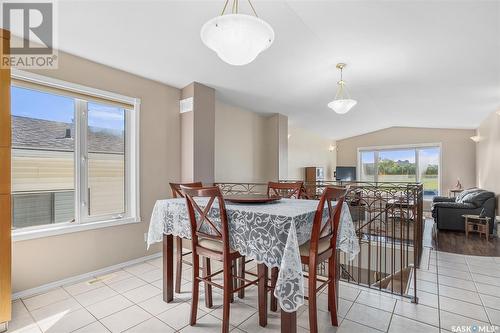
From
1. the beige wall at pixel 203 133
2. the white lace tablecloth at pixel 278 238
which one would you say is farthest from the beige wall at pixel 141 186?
the white lace tablecloth at pixel 278 238

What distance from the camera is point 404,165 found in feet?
28.5

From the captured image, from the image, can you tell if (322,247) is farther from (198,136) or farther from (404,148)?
(404,148)

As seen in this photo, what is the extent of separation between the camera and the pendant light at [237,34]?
63.7 inches

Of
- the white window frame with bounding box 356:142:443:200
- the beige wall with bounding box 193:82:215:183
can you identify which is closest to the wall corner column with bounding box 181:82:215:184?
the beige wall with bounding box 193:82:215:183

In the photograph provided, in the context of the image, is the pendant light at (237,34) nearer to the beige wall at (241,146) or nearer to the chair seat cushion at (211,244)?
the chair seat cushion at (211,244)

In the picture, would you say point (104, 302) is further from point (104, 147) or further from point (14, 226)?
point (104, 147)

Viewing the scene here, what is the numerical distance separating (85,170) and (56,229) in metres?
0.70

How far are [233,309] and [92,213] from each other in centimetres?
207

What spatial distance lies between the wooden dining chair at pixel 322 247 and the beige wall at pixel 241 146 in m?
3.07

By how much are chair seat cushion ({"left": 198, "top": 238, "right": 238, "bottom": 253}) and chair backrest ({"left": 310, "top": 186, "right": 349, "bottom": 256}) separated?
610 mm

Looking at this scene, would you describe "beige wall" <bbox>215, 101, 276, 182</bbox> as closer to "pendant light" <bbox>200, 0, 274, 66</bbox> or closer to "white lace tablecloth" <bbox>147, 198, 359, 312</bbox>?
"white lace tablecloth" <bbox>147, 198, 359, 312</bbox>

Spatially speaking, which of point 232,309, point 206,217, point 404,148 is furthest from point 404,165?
point 206,217

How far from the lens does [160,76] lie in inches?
139

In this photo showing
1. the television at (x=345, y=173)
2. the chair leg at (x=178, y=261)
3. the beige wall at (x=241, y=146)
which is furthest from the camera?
the television at (x=345, y=173)
